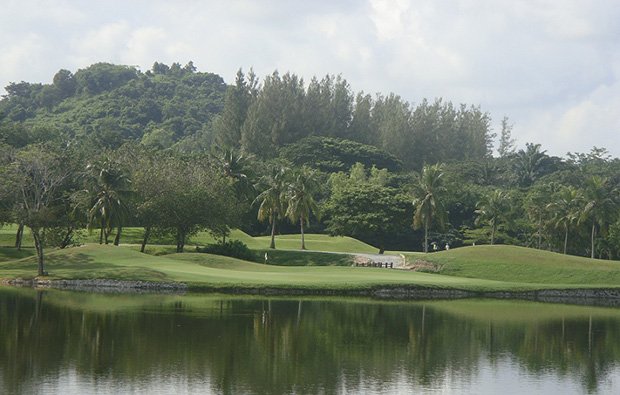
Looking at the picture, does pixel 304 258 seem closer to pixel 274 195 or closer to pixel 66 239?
pixel 274 195

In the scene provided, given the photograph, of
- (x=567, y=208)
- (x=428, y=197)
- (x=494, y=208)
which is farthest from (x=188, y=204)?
(x=567, y=208)

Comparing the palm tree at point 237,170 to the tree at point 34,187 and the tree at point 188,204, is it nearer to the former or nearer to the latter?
the tree at point 188,204

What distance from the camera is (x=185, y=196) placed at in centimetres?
8062

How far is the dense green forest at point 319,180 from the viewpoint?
76562mm

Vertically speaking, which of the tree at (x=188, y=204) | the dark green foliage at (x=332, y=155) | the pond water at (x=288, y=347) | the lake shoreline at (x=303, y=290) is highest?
the dark green foliage at (x=332, y=155)

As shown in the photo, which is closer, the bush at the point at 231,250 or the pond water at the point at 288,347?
the pond water at the point at 288,347

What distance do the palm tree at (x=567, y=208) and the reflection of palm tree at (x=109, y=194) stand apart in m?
65.2

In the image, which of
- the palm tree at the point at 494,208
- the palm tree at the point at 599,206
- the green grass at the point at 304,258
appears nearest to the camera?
the green grass at the point at 304,258

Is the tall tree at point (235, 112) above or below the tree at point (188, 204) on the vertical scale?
above

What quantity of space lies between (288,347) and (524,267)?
160 ft

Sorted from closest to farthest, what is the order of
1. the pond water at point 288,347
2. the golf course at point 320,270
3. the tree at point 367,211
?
the pond water at point 288,347 < the golf course at point 320,270 < the tree at point 367,211

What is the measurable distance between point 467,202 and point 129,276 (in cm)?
8678

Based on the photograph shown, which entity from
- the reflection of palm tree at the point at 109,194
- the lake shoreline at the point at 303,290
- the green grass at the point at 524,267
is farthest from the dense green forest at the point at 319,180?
the green grass at the point at 524,267

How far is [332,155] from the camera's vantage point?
14988cm
